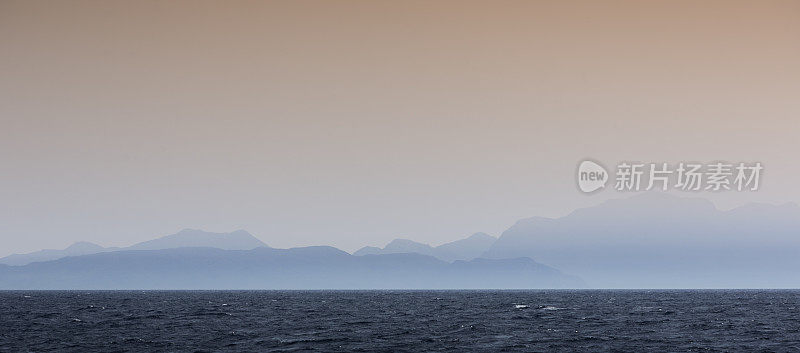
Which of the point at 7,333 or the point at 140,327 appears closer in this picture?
the point at 7,333

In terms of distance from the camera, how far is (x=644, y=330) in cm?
8450

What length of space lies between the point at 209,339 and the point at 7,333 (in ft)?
77.6

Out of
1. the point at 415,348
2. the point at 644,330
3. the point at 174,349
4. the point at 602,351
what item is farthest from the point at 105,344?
the point at 644,330

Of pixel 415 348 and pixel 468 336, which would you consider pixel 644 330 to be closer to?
pixel 468 336

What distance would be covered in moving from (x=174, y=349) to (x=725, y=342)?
51.1 meters

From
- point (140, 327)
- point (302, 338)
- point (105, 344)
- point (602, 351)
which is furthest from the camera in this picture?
point (140, 327)

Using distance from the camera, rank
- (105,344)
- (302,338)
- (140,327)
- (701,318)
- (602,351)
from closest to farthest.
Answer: (602,351), (105,344), (302,338), (140,327), (701,318)

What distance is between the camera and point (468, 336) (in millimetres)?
77125

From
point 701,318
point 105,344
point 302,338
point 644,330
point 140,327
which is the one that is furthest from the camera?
point 701,318

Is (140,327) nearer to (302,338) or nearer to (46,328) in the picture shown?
(46,328)

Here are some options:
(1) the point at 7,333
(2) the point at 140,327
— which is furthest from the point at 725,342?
(1) the point at 7,333

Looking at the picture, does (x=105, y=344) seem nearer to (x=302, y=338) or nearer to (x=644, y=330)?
(x=302, y=338)

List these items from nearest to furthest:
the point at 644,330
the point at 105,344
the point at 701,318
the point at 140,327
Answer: the point at 105,344 → the point at 644,330 → the point at 140,327 → the point at 701,318

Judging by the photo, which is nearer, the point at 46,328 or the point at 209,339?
the point at 209,339
